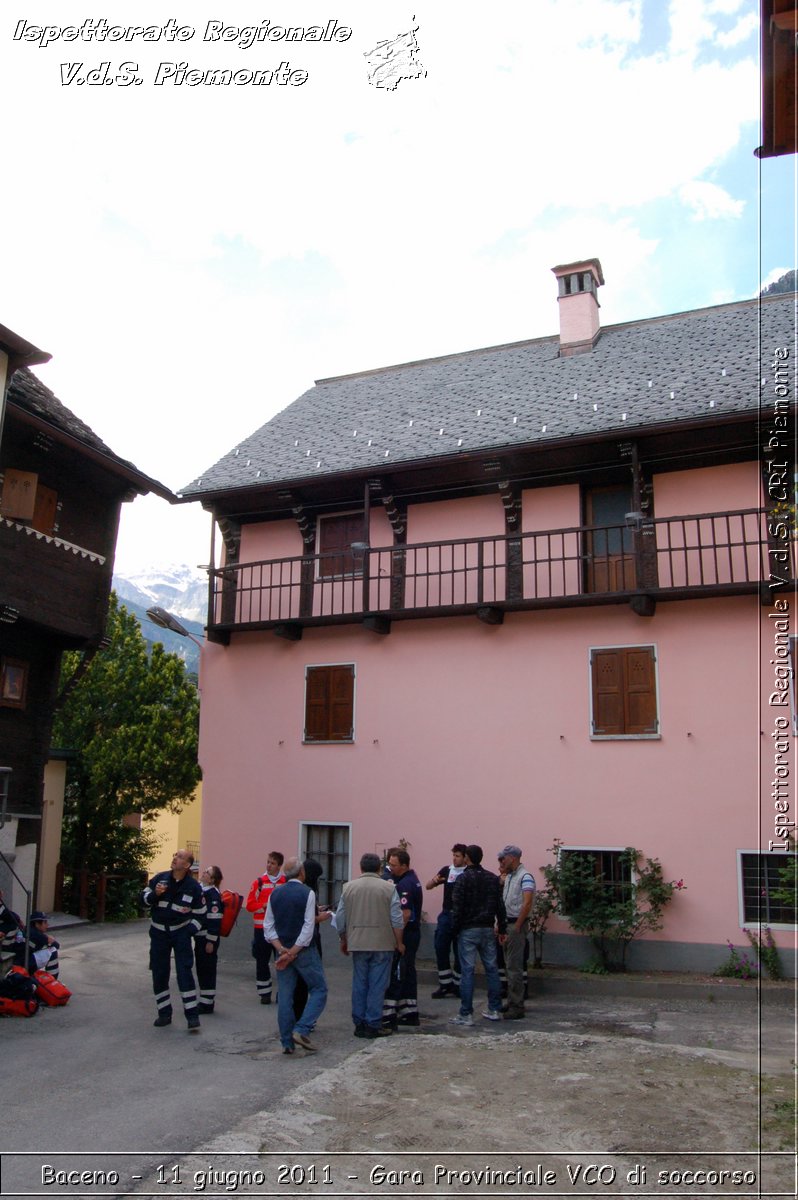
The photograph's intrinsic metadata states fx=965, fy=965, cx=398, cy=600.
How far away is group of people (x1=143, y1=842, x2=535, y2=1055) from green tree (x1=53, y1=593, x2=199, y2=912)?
1290 centimetres

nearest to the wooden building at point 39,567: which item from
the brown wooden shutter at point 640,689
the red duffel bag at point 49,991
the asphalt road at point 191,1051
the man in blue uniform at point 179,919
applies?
the red duffel bag at point 49,991

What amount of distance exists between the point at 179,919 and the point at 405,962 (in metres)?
2.44

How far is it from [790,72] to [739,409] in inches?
244

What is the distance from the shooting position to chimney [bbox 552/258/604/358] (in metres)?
18.9

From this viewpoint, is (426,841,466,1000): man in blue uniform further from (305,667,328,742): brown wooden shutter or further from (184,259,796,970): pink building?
(305,667,328,742): brown wooden shutter

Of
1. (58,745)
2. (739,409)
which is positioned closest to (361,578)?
(739,409)

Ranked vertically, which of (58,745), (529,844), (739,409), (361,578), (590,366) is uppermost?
(590,366)

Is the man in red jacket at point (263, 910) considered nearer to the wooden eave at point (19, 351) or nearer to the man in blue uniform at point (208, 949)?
the man in blue uniform at point (208, 949)

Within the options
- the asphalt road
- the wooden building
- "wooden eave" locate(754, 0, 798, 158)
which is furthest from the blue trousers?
"wooden eave" locate(754, 0, 798, 158)

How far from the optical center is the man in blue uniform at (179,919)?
980cm

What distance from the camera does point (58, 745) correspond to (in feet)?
80.8

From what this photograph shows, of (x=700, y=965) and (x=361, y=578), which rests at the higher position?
(x=361, y=578)

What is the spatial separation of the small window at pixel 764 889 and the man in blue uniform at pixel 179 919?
287 inches

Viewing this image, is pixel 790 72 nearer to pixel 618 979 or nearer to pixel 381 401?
pixel 618 979
